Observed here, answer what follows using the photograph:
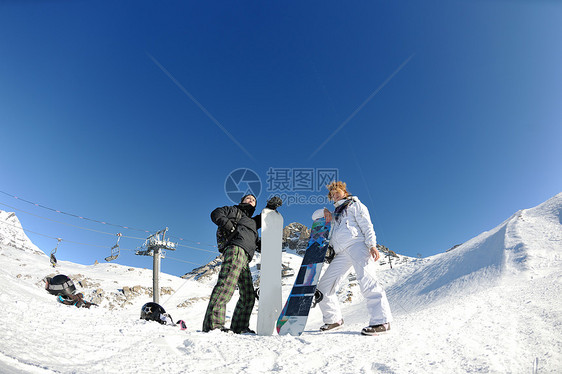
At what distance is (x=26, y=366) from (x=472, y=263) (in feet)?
31.4

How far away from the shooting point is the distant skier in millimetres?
3412

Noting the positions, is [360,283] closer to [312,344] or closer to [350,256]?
[350,256]

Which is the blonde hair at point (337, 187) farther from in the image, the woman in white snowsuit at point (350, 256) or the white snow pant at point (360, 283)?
the white snow pant at point (360, 283)

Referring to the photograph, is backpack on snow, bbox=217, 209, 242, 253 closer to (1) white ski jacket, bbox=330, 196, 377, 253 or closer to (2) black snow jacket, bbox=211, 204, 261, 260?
(2) black snow jacket, bbox=211, 204, 261, 260

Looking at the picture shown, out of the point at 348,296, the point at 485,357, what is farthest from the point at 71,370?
the point at 348,296

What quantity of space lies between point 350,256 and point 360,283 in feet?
1.14

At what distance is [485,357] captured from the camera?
1.96 metres

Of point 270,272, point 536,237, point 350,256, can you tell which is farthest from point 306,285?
point 536,237

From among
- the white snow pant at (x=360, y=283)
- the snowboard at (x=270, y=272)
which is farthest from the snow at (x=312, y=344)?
the snowboard at (x=270, y=272)

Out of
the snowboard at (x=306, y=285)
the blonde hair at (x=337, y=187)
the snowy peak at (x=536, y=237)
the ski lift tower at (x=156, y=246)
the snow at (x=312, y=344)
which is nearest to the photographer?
the snow at (x=312, y=344)

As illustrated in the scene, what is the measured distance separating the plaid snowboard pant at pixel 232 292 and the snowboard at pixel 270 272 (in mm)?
183

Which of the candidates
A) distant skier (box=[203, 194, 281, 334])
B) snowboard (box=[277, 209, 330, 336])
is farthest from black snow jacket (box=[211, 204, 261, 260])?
snowboard (box=[277, 209, 330, 336])

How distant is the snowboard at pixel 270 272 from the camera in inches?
149

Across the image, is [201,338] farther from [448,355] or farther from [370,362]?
[448,355]
